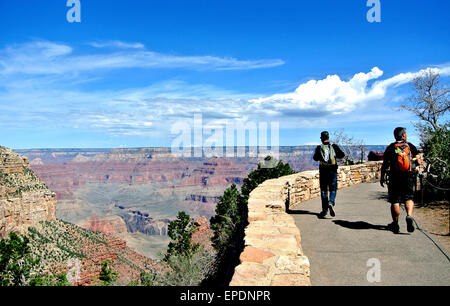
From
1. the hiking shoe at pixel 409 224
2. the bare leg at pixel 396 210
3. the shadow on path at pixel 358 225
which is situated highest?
the bare leg at pixel 396 210

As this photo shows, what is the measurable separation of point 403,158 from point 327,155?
1.62 meters

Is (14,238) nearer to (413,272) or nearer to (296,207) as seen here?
(296,207)

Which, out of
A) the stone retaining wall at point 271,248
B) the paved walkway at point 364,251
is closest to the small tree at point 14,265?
the stone retaining wall at point 271,248

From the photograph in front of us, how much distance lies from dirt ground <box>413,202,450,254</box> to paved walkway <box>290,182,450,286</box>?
337 mm

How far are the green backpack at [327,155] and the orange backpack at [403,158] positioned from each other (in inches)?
55.7

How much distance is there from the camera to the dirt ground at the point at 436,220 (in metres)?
6.15

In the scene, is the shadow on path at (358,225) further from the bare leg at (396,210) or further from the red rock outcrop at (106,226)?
the red rock outcrop at (106,226)

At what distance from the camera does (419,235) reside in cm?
616

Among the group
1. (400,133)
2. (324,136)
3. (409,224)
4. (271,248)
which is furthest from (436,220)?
(271,248)

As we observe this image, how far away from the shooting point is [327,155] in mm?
7312

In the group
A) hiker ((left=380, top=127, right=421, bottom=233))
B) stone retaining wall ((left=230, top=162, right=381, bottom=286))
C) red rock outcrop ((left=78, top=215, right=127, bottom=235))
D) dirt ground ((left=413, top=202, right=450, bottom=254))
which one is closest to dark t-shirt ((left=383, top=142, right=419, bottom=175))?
hiker ((left=380, top=127, right=421, bottom=233))

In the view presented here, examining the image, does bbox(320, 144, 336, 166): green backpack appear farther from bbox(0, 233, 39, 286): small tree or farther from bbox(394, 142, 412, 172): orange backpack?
bbox(0, 233, 39, 286): small tree

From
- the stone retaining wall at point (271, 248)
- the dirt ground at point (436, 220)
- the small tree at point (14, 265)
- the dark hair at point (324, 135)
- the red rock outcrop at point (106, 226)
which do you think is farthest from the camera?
the red rock outcrop at point (106, 226)
